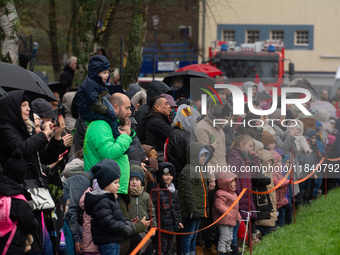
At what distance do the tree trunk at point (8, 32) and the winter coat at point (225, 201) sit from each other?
4455mm

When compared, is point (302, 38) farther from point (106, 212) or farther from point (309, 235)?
point (106, 212)

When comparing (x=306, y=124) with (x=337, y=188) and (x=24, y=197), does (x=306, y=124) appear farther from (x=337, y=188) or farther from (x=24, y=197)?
(x=24, y=197)

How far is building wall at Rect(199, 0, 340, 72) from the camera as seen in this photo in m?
35.8

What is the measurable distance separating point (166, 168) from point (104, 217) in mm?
1770

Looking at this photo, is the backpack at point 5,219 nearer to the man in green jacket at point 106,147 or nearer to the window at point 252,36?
the man in green jacket at point 106,147

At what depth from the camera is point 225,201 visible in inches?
310

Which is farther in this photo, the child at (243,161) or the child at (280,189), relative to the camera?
the child at (280,189)

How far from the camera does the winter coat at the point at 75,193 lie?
231 inches

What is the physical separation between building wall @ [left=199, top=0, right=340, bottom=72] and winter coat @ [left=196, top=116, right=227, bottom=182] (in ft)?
90.7

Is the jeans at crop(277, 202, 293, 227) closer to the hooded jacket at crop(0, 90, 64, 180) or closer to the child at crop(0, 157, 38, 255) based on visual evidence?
the hooded jacket at crop(0, 90, 64, 180)

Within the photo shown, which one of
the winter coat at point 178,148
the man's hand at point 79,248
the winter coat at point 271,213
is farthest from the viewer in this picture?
the winter coat at point 271,213

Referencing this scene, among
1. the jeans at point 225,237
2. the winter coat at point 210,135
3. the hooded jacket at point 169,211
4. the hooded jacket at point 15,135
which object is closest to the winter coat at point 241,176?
the winter coat at point 210,135

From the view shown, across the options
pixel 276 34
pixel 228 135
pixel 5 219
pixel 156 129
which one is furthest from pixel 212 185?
pixel 276 34

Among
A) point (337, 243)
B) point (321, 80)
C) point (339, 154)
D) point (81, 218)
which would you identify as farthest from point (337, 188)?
point (321, 80)
